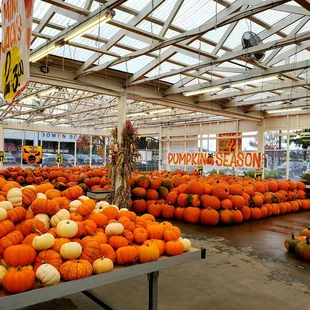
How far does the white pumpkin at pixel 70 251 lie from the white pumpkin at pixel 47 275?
163 millimetres

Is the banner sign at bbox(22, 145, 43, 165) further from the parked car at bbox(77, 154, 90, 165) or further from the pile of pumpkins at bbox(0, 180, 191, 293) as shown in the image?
the pile of pumpkins at bbox(0, 180, 191, 293)

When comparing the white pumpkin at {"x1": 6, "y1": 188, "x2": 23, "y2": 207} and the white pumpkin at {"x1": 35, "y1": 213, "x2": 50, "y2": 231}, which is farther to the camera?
the white pumpkin at {"x1": 6, "y1": 188, "x2": 23, "y2": 207}

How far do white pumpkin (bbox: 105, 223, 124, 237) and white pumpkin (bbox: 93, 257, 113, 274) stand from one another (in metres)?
0.33

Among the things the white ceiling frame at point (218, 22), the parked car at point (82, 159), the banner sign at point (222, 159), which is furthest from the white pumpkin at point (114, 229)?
the parked car at point (82, 159)

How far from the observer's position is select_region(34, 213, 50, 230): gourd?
2.20m

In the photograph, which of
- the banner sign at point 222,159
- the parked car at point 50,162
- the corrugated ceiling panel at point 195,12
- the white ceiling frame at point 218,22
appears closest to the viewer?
the white ceiling frame at point 218,22

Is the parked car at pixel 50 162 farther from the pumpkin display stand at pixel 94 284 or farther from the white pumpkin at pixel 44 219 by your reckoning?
the pumpkin display stand at pixel 94 284

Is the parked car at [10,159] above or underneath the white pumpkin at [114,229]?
above

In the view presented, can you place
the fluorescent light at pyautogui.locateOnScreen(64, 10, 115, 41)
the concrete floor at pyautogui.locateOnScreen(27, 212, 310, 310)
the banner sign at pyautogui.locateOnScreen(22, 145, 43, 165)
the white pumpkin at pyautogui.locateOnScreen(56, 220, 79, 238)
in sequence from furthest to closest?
the banner sign at pyautogui.locateOnScreen(22, 145, 43, 165) < the fluorescent light at pyautogui.locateOnScreen(64, 10, 115, 41) < the concrete floor at pyautogui.locateOnScreen(27, 212, 310, 310) < the white pumpkin at pyautogui.locateOnScreen(56, 220, 79, 238)

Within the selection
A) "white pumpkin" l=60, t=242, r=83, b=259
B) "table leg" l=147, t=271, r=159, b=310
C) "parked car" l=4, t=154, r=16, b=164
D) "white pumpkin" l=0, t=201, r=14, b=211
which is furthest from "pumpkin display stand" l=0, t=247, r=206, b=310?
"parked car" l=4, t=154, r=16, b=164

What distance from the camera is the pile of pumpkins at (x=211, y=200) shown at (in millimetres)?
6840

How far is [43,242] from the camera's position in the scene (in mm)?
1897

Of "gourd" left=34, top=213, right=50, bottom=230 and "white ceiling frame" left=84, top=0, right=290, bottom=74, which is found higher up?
"white ceiling frame" left=84, top=0, right=290, bottom=74

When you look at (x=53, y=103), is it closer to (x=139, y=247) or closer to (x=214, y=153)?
(x=214, y=153)
